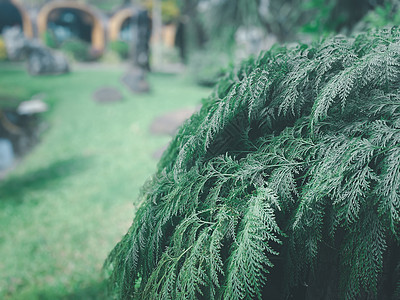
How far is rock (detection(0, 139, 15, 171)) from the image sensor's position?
8.56 meters

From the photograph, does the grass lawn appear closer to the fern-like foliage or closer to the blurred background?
the blurred background

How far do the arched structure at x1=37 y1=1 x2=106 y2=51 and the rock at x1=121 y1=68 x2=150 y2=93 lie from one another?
1026 cm

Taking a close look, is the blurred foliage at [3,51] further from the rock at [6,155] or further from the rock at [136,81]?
the rock at [6,155]

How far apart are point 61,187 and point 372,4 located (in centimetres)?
651

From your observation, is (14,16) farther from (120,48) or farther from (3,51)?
(120,48)

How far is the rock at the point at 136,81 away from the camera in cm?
1362

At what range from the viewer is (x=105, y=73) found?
17.1m

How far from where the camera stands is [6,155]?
9.21m

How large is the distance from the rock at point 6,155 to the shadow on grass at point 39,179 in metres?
1.15

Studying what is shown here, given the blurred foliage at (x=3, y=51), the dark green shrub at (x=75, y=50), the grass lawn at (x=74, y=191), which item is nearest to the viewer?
the grass lawn at (x=74, y=191)

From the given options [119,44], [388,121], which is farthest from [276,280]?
[119,44]

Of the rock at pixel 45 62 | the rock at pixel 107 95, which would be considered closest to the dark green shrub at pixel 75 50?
the rock at pixel 45 62

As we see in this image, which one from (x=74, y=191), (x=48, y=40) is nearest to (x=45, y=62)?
(x=48, y=40)

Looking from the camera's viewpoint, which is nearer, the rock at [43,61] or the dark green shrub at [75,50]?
the rock at [43,61]
